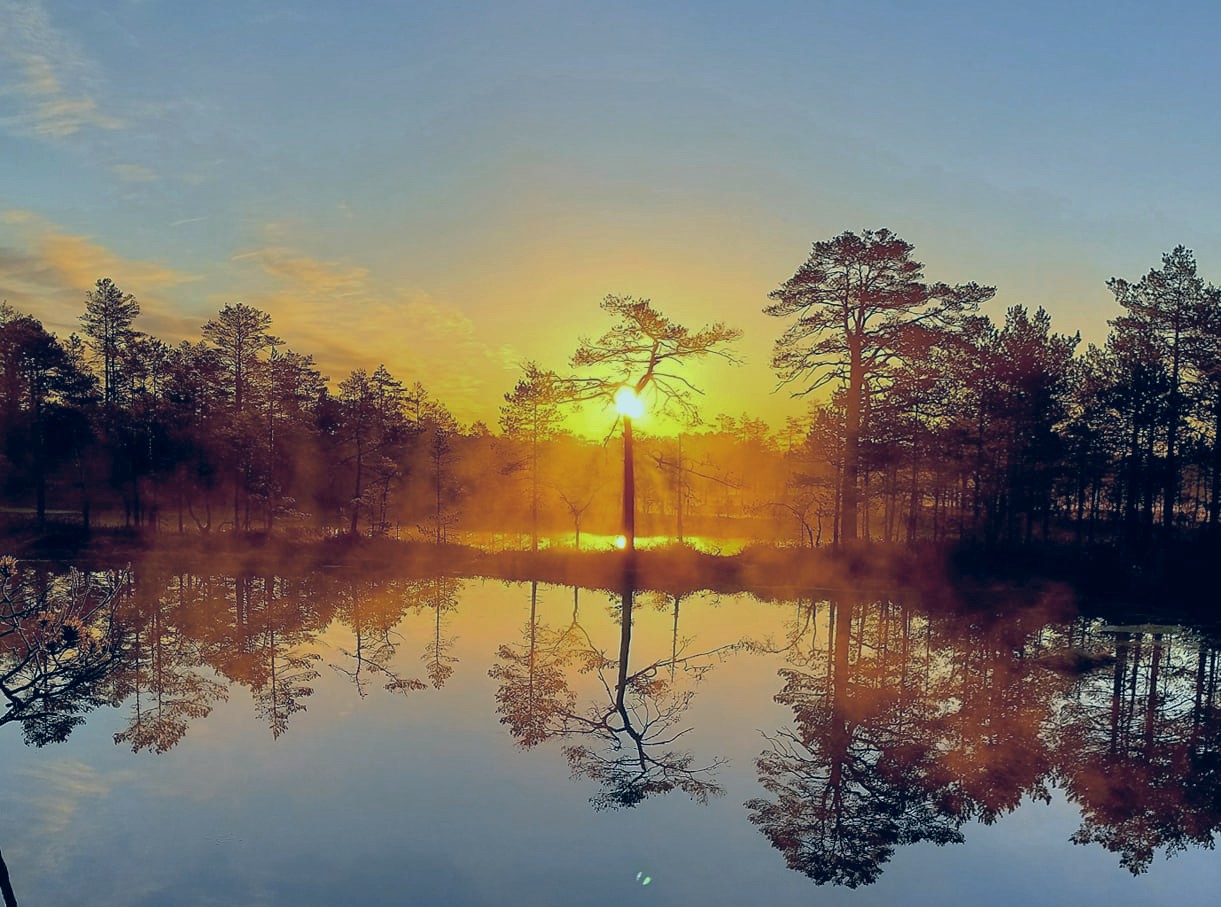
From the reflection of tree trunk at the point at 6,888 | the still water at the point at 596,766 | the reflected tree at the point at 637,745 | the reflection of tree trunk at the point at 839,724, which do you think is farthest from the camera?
the reflected tree at the point at 637,745

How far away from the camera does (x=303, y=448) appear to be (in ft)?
227

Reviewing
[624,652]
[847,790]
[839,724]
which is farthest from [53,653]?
[624,652]

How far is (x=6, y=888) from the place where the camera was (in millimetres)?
8297

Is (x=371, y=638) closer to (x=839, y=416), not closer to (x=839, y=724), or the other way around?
(x=839, y=724)

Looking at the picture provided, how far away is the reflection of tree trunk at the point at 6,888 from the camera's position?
8.18m

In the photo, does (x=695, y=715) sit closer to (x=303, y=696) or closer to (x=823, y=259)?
(x=303, y=696)

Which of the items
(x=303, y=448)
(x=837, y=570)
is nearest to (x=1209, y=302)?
(x=837, y=570)

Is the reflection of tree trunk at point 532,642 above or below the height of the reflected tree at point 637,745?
below

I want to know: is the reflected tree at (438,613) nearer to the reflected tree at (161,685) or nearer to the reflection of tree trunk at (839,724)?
the reflected tree at (161,685)

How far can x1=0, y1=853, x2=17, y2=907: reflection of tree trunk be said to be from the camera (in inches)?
322

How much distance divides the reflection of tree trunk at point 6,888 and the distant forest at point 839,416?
21846 mm

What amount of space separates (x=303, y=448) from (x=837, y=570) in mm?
54688

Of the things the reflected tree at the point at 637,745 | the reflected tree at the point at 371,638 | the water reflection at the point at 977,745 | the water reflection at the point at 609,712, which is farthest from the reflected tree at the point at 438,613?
the water reflection at the point at 977,745

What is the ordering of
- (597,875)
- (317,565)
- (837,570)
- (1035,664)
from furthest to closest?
(317,565), (837,570), (1035,664), (597,875)
